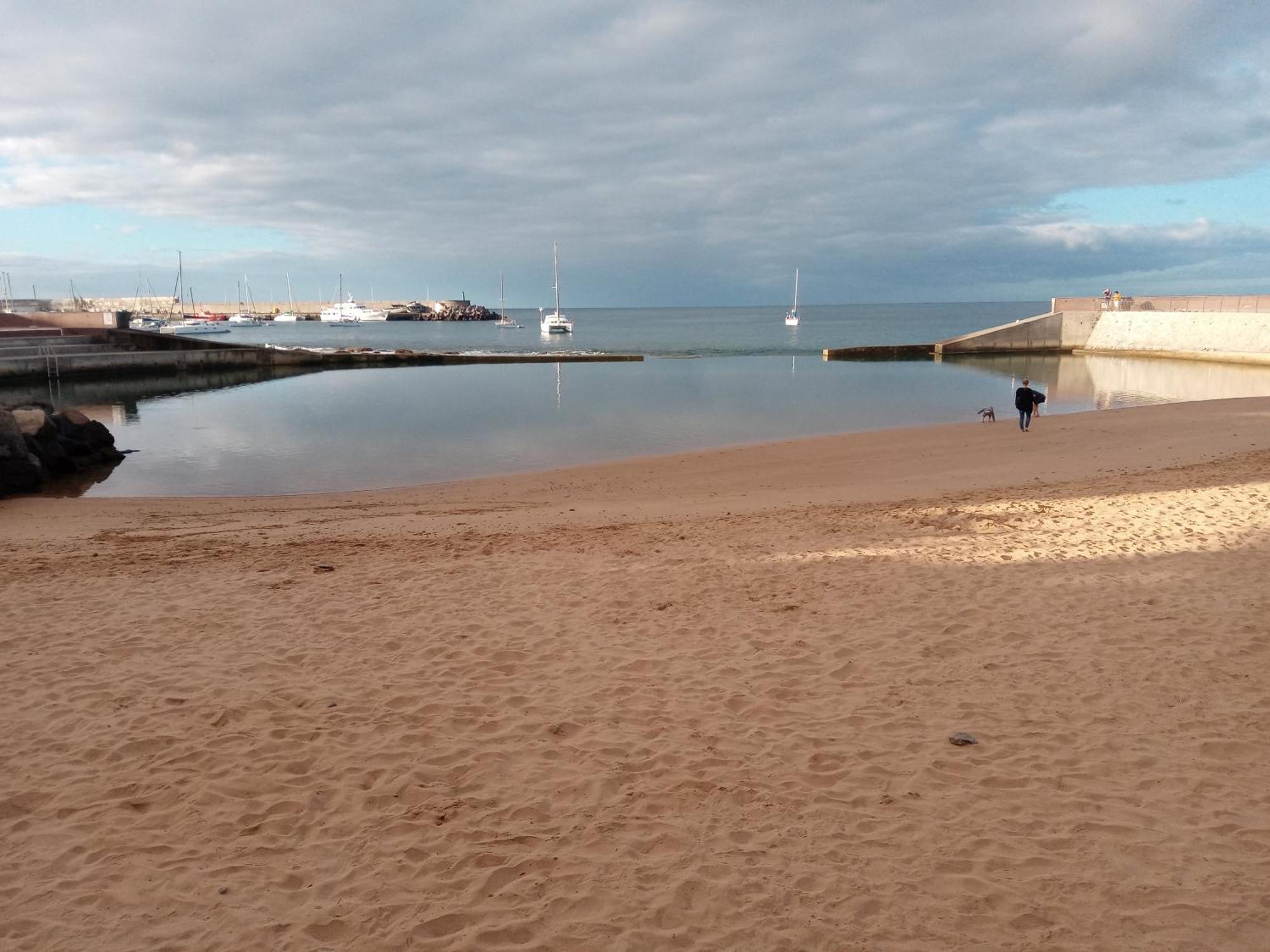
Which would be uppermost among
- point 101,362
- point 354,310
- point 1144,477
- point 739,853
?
point 354,310

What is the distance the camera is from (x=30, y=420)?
19.0m

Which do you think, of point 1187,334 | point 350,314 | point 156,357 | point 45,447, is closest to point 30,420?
point 45,447

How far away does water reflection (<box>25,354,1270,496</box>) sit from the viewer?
68.7ft

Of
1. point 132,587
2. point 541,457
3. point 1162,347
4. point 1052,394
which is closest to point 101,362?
point 541,457

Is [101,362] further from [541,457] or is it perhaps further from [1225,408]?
[1225,408]

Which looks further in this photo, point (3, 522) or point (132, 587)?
point (3, 522)

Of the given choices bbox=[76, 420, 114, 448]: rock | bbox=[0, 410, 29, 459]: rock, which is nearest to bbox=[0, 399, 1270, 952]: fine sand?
bbox=[0, 410, 29, 459]: rock

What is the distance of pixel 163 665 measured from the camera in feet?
21.0

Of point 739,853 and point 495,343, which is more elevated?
point 495,343

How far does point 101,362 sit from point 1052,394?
161 ft

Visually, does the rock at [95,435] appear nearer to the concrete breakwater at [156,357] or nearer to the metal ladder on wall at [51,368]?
the metal ladder on wall at [51,368]

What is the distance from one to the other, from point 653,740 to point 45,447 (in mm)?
19505

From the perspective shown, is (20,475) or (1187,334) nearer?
(20,475)

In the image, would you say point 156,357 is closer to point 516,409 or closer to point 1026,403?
point 516,409
